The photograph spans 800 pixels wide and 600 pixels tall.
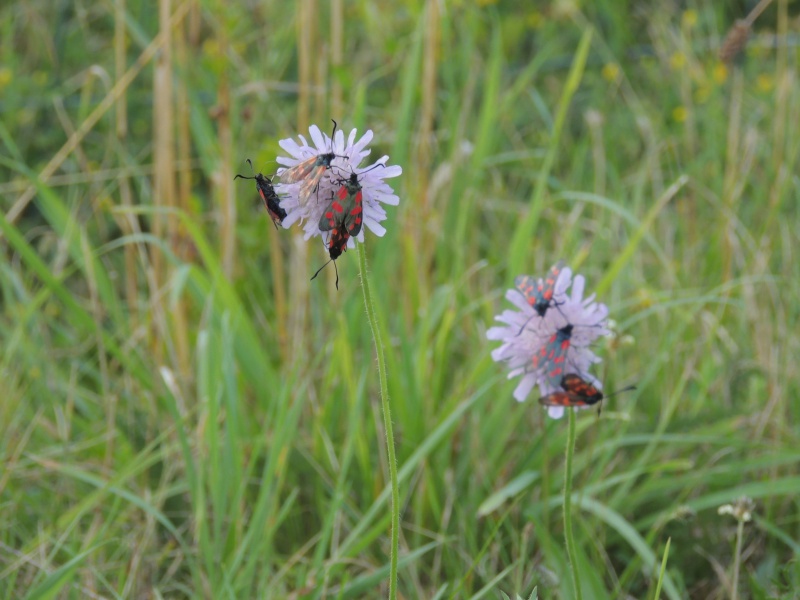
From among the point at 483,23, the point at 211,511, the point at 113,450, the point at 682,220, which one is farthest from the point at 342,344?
the point at 483,23

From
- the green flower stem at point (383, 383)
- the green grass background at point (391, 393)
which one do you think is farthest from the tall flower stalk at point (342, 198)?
the green grass background at point (391, 393)

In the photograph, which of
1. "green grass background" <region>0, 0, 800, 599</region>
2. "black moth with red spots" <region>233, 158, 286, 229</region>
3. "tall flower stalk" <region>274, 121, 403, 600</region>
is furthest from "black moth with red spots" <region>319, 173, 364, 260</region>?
"green grass background" <region>0, 0, 800, 599</region>

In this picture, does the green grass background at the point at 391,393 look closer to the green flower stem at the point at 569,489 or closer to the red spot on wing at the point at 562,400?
the green flower stem at the point at 569,489

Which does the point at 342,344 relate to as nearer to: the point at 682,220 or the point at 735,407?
the point at 735,407

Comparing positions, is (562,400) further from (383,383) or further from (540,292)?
(383,383)

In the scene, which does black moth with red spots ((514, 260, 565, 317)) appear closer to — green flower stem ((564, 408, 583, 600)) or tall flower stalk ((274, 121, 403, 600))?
green flower stem ((564, 408, 583, 600))

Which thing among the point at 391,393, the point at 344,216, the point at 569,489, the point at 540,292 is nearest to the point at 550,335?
the point at 540,292
